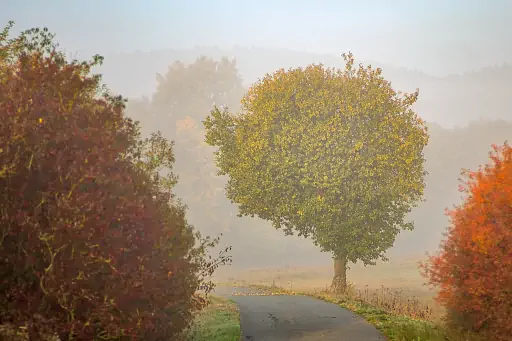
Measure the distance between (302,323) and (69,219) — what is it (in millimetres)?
13496

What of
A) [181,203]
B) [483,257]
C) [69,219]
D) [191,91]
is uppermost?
[191,91]

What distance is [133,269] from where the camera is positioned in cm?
996

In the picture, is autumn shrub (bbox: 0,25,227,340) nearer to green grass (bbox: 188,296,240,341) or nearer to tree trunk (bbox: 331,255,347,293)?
green grass (bbox: 188,296,240,341)

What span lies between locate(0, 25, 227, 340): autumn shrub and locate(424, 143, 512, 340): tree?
10.2 metres

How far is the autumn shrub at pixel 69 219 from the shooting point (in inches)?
354

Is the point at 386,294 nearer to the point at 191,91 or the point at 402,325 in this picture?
the point at 402,325

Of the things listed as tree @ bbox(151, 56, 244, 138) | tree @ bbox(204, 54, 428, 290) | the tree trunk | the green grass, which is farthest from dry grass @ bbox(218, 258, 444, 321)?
tree @ bbox(151, 56, 244, 138)

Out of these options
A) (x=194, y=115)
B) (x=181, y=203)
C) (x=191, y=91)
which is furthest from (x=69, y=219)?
(x=191, y=91)

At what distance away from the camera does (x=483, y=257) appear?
14711mm

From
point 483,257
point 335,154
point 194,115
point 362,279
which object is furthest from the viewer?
point 194,115

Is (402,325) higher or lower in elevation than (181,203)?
lower

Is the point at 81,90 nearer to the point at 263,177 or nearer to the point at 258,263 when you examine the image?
the point at 263,177

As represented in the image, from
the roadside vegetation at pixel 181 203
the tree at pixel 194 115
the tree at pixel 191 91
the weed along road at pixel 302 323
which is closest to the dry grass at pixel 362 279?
the roadside vegetation at pixel 181 203

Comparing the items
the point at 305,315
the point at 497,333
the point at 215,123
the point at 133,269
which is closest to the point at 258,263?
the point at 215,123
